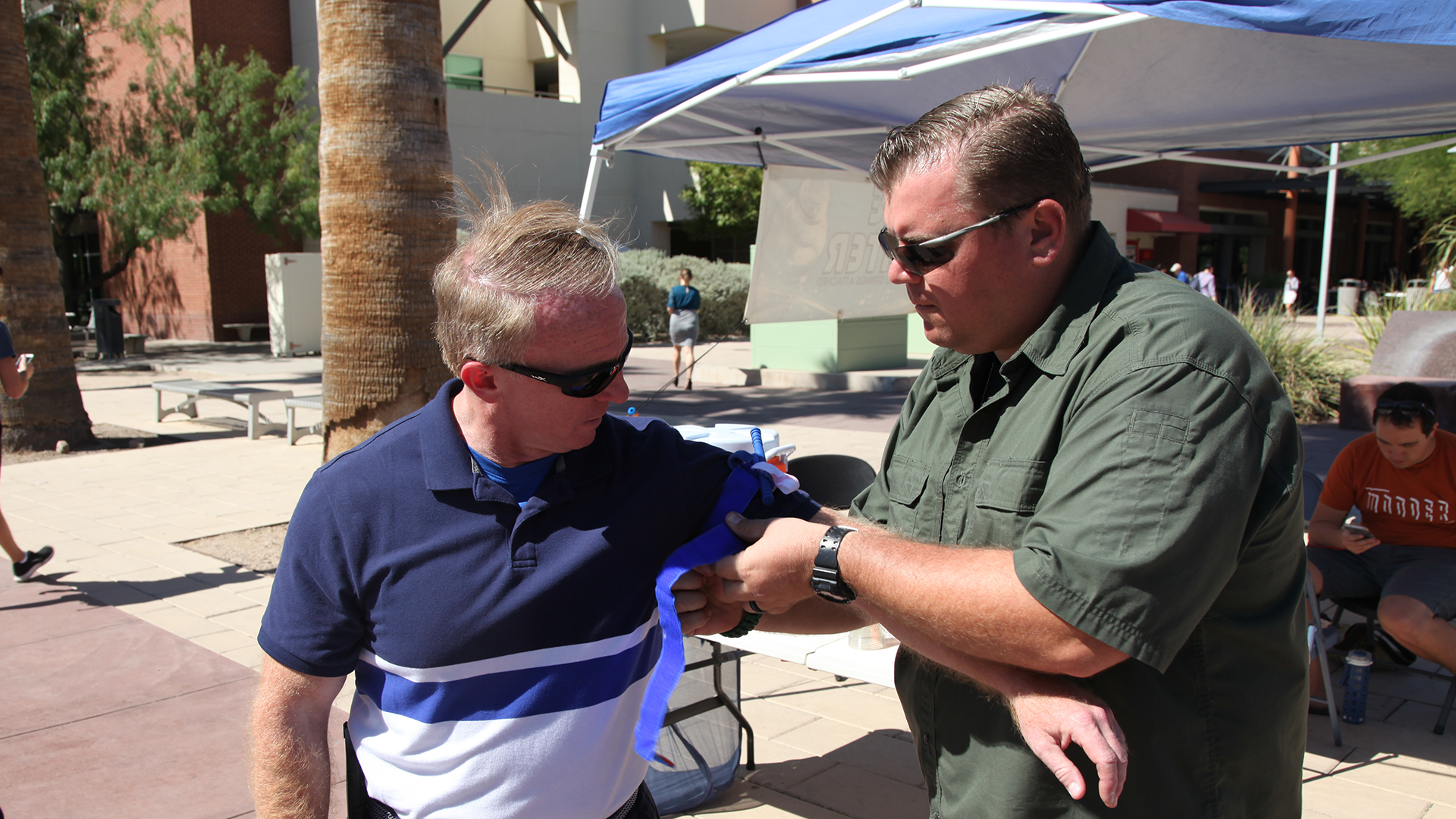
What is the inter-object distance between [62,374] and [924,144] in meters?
11.6

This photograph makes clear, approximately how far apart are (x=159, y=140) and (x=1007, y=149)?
24.8m

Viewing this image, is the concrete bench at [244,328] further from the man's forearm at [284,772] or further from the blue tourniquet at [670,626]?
the blue tourniquet at [670,626]

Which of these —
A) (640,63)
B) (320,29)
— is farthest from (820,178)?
(640,63)

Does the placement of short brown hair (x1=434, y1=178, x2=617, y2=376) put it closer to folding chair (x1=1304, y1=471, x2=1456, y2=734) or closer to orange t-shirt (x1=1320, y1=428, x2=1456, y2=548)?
folding chair (x1=1304, y1=471, x2=1456, y2=734)

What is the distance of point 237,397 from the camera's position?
1173cm

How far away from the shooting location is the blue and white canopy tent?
411cm

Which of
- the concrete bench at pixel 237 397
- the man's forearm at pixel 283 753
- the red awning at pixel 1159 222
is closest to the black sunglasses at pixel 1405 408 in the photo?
the man's forearm at pixel 283 753

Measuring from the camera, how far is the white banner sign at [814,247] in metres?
7.28

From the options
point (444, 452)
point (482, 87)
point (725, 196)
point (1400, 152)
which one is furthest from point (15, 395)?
point (482, 87)

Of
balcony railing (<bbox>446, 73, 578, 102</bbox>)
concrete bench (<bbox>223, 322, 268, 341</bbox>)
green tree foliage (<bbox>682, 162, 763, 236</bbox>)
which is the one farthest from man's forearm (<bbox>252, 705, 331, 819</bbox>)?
balcony railing (<bbox>446, 73, 578, 102</bbox>)

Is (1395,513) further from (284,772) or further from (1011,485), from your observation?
(284,772)

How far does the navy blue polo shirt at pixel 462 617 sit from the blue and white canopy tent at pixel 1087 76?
3.38 metres

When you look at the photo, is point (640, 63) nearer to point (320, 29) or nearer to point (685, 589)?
point (320, 29)

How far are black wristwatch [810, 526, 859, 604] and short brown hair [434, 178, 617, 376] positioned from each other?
57 cm
